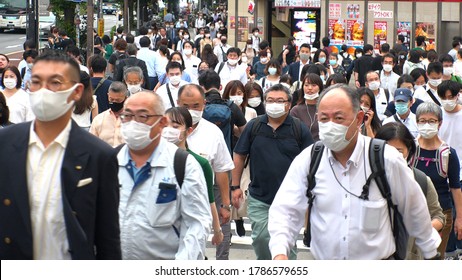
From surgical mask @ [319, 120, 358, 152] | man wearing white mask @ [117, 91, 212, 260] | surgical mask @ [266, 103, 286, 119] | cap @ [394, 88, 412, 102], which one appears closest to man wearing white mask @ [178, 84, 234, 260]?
surgical mask @ [266, 103, 286, 119]

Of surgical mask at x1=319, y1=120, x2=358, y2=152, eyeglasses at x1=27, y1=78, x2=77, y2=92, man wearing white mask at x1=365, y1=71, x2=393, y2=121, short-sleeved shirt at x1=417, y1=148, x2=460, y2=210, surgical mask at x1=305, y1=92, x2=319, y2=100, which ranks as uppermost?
eyeglasses at x1=27, y1=78, x2=77, y2=92

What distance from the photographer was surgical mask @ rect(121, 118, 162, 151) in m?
6.02

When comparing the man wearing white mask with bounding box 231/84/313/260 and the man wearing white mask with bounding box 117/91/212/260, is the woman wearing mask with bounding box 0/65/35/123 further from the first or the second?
the man wearing white mask with bounding box 117/91/212/260

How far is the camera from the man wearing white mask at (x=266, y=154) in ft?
28.6

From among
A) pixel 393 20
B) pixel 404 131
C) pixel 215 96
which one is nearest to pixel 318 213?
pixel 404 131

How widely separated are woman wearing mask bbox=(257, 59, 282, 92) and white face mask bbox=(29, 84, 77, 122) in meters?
11.6

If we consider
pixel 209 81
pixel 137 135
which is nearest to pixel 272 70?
pixel 209 81

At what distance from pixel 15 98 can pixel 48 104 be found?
273 inches

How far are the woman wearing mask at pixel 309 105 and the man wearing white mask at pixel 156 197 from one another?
4.91 metres

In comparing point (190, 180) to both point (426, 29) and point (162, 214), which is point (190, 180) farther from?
point (426, 29)

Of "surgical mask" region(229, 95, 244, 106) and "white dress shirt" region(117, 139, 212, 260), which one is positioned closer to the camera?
"white dress shirt" region(117, 139, 212, 260)

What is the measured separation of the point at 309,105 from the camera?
1130 centimetres

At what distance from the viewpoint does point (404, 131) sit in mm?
7465

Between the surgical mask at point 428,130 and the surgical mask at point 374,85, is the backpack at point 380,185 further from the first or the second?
the surgical mask at point 374,85
